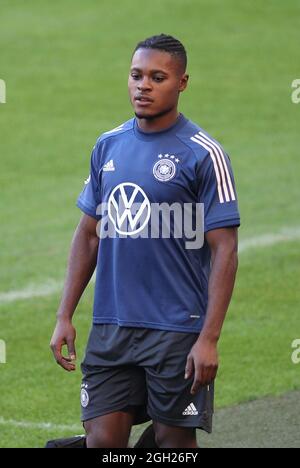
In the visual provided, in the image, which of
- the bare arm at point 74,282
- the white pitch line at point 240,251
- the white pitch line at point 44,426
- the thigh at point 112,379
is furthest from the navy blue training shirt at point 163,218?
the white pitch line at point 240,251

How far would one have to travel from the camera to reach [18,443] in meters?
8.09

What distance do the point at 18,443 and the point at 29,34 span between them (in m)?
15.7

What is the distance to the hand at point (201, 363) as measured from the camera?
18.9ft

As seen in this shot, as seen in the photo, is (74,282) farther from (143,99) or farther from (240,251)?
(240,251)

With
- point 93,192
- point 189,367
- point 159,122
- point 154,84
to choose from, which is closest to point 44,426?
point 93,192

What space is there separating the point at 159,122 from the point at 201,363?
1.15 m

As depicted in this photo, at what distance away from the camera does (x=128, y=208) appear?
6027 millimetres

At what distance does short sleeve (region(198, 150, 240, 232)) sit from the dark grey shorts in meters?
0.54

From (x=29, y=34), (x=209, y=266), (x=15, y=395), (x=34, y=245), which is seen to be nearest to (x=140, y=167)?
(x=209, y=266)

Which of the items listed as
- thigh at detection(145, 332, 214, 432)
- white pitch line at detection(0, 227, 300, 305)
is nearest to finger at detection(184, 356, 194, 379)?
thigh at detection(145, 332, 214, 432)

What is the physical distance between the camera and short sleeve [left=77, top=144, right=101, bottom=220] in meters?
6.27

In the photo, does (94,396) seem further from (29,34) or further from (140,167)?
(29,34)

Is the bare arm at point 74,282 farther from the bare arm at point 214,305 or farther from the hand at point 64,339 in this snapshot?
the bare arm at point 214,305

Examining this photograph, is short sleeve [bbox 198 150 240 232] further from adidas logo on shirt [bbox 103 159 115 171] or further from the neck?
adidas logo on shirt [bbox 103 159 115 171]
